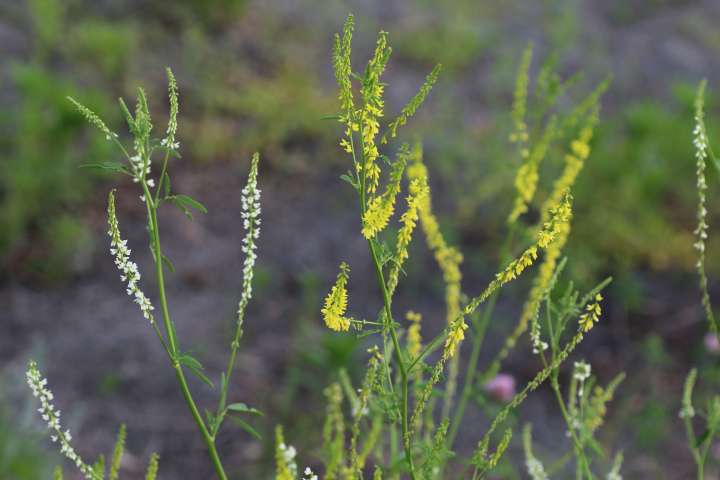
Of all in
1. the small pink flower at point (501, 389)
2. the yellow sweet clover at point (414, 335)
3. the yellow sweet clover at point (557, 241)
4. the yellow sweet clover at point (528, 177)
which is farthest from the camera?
the small pink flower at point (501, 389)

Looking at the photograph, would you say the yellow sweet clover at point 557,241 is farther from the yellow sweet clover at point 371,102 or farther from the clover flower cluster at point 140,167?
the clover flower cluster at point 140,167

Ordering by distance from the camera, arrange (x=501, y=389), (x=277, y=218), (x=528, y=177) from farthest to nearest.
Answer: (x=277, y=218)
(x=501, y=389)
(x=528, y=177)

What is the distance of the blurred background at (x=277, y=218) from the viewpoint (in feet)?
11.9

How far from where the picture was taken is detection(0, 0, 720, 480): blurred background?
3623mm

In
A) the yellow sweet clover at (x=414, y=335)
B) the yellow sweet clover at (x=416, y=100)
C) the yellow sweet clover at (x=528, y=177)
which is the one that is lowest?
the yellow sweet clover at (x=414, y=335)

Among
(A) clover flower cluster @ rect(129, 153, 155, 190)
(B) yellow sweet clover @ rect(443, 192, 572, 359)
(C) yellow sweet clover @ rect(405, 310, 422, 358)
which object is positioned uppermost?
(A) clover flower cluster @ rect(129, 153, 155, 190)

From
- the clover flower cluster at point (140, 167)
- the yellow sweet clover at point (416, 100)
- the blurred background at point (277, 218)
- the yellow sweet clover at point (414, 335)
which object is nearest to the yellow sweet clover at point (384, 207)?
the yellow sweet clover at point (416, 100)

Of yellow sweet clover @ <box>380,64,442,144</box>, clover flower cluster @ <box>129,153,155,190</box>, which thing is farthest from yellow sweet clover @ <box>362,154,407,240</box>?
clover flower cluster @ <box>129,153,155,190</box>

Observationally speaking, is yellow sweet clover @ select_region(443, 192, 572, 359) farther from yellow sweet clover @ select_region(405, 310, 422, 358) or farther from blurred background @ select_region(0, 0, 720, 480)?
blurred background @ select_region(0, 0, 720, 480)

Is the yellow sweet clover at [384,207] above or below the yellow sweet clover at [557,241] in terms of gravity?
above

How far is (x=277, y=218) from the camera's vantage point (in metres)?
4.96

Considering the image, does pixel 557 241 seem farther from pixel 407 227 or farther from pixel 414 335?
pixel 407 227

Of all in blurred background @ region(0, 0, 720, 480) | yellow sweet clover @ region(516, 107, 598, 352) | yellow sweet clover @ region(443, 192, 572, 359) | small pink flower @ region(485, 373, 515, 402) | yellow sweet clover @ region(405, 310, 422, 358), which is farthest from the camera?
blurred background @ region(0, 0, 720, 480)

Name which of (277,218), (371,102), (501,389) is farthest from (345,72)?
(277,218)
